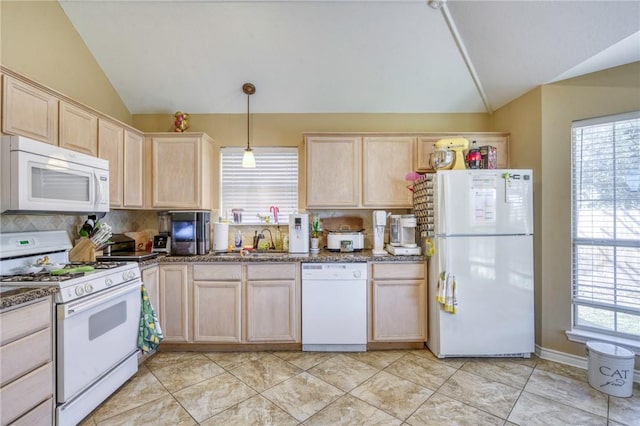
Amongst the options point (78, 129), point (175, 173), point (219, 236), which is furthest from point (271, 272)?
point (78, 129)

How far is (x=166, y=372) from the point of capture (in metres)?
2.27

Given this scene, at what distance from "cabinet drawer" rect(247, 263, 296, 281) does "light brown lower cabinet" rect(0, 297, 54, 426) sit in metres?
1.36

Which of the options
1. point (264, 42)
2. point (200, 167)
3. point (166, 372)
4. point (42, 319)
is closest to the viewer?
point (42, 319)

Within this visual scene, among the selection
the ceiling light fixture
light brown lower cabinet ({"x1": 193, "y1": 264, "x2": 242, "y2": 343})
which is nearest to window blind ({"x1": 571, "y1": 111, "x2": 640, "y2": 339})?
the ceiling light fixture

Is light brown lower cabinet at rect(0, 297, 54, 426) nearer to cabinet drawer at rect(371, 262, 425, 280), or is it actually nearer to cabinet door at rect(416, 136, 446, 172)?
cabinet drawer at rect(371, 262, 425, 280)

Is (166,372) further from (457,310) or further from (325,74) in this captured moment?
(325,74)

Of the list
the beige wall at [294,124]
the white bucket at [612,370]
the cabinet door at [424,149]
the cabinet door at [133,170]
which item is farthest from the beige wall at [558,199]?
the cabinet door at [133,170]

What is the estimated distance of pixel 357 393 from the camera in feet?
6.54

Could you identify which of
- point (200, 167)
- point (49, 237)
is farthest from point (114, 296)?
point (200, 167)

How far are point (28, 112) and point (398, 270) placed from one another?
3.02 m

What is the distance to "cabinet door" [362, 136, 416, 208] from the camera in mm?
2949

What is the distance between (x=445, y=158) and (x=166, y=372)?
3.10 meters

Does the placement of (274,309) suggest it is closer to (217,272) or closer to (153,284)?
(217,272)

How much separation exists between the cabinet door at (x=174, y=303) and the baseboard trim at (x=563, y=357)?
3281 millimetres
